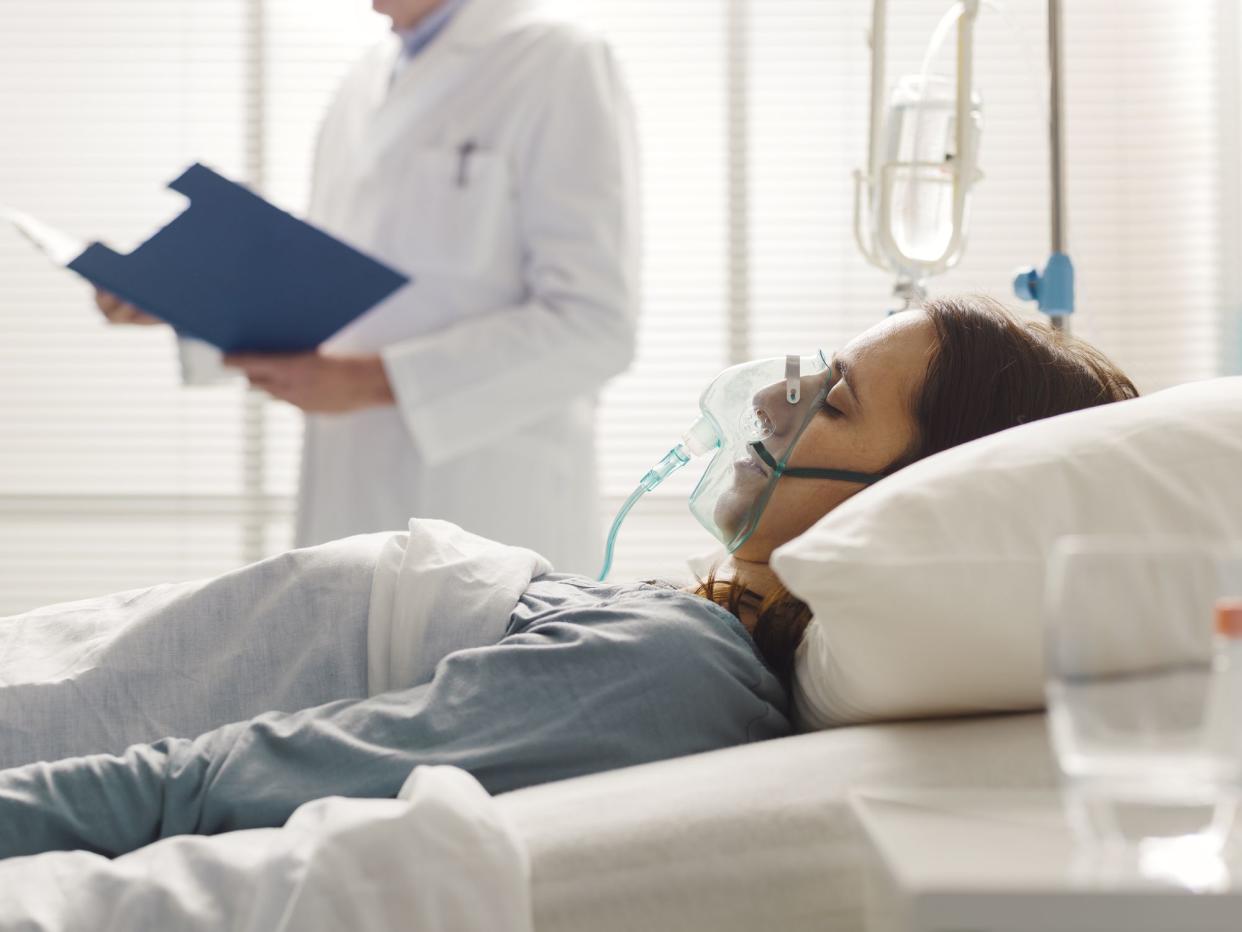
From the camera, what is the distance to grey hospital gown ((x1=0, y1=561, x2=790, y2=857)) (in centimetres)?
97

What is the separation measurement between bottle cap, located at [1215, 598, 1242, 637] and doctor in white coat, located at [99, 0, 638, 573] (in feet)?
5.41

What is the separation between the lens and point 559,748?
0.99m

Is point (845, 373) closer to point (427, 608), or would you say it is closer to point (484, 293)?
→ point (427, 608)

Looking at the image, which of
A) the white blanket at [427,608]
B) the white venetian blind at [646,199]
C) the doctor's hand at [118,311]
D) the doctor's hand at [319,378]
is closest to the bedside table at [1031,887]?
the white blanket at [427,608]

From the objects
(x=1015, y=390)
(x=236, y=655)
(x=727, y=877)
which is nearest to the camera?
(x=727, y=877)

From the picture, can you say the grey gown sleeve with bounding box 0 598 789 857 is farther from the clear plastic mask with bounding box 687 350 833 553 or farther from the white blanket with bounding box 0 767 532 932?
the clear plastic mask with bounding box 687 350 833 553

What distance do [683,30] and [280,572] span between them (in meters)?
2.34

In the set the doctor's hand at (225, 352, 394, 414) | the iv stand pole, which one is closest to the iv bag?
the iv stand pole

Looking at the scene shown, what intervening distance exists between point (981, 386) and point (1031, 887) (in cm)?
81

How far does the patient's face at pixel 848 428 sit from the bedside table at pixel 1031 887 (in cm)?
67

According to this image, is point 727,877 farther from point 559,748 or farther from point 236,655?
point 236,655

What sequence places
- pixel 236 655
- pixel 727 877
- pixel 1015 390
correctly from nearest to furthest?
1. pixel 727 877
2. pixel 236 655
3. pixel 1015 390

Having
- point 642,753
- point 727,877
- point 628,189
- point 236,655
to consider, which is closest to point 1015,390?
point 642,753

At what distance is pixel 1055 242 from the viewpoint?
1.72 meters
